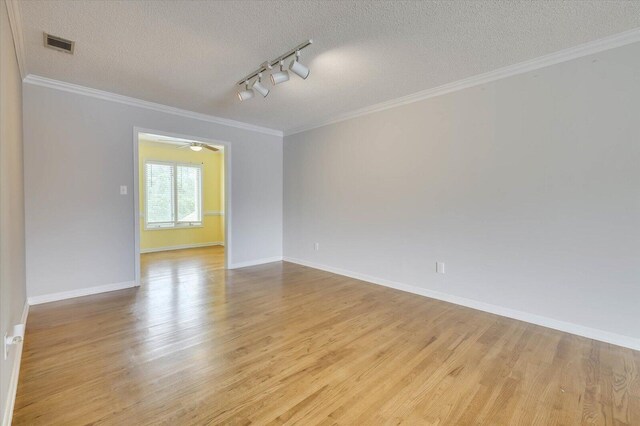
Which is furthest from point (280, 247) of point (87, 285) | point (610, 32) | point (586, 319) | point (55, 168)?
point (610, 32)

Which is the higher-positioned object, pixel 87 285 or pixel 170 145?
pixel 170 145

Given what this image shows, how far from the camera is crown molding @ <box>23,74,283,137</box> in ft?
10.4

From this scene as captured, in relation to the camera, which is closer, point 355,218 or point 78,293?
point 78,293

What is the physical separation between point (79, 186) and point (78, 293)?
4.22 ft

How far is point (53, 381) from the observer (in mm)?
1857

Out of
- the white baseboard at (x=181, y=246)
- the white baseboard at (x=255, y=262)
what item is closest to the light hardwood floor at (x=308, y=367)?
the white baseboard at (x=255, y=262)

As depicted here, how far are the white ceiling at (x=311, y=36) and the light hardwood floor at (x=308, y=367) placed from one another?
8.17 ft

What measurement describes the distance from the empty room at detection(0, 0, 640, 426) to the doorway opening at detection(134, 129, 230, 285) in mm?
2404

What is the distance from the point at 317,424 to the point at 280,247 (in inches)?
167

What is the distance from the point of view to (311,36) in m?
2.33

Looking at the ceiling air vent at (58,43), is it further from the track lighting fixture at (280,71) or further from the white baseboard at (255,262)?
the white baseboard at (255,262)

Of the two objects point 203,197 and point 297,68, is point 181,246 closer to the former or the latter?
point 203,197

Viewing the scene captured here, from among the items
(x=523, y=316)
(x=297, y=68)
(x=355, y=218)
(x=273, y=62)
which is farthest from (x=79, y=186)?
(x=523, y=316)

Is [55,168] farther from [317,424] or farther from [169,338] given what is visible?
[317,424]
